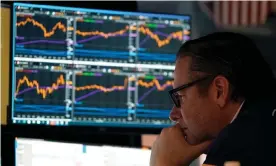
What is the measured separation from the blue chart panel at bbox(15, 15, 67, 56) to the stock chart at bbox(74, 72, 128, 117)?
132mm

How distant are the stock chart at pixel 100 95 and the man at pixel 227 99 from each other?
20.0 inches

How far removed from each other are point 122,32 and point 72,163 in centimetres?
51

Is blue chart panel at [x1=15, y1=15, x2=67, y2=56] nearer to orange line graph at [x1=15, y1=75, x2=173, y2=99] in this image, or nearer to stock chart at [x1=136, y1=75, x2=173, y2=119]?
orange line graph at [x1=15, y1=75, x2=173, y2=99]

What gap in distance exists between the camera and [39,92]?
75.4 inches

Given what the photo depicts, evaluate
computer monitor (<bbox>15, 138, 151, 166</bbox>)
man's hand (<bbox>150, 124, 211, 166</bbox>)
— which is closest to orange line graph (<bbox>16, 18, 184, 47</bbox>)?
computer monitor (<bbox>15, 138, 151, 166</bbox>)

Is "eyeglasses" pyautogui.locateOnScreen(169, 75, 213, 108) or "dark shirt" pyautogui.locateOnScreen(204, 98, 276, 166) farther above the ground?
"eyeglasses" pyautogui.locateOnScreen(169, 75, 213, 108)

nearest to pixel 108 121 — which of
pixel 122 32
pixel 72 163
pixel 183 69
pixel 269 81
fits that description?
pixel 72 163

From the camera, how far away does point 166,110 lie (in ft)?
6.77

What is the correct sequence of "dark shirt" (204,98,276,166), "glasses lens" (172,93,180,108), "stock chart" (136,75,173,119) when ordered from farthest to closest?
"stock chart" (136,75,173,119) → "glasses lens" (172,93,180,108) → "dark shirt" (204,98,276,166)

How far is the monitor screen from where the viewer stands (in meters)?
1.90

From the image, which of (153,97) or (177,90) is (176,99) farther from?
(153,97)

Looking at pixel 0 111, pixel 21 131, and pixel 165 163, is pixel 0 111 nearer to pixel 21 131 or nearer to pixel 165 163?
pixel 21 131

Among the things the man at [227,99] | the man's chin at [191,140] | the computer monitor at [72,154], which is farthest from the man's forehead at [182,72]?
the computer monitor at [72,154]

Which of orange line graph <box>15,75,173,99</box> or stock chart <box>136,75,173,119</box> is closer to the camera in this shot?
orange line graph <box>15,75,173,99</box>
